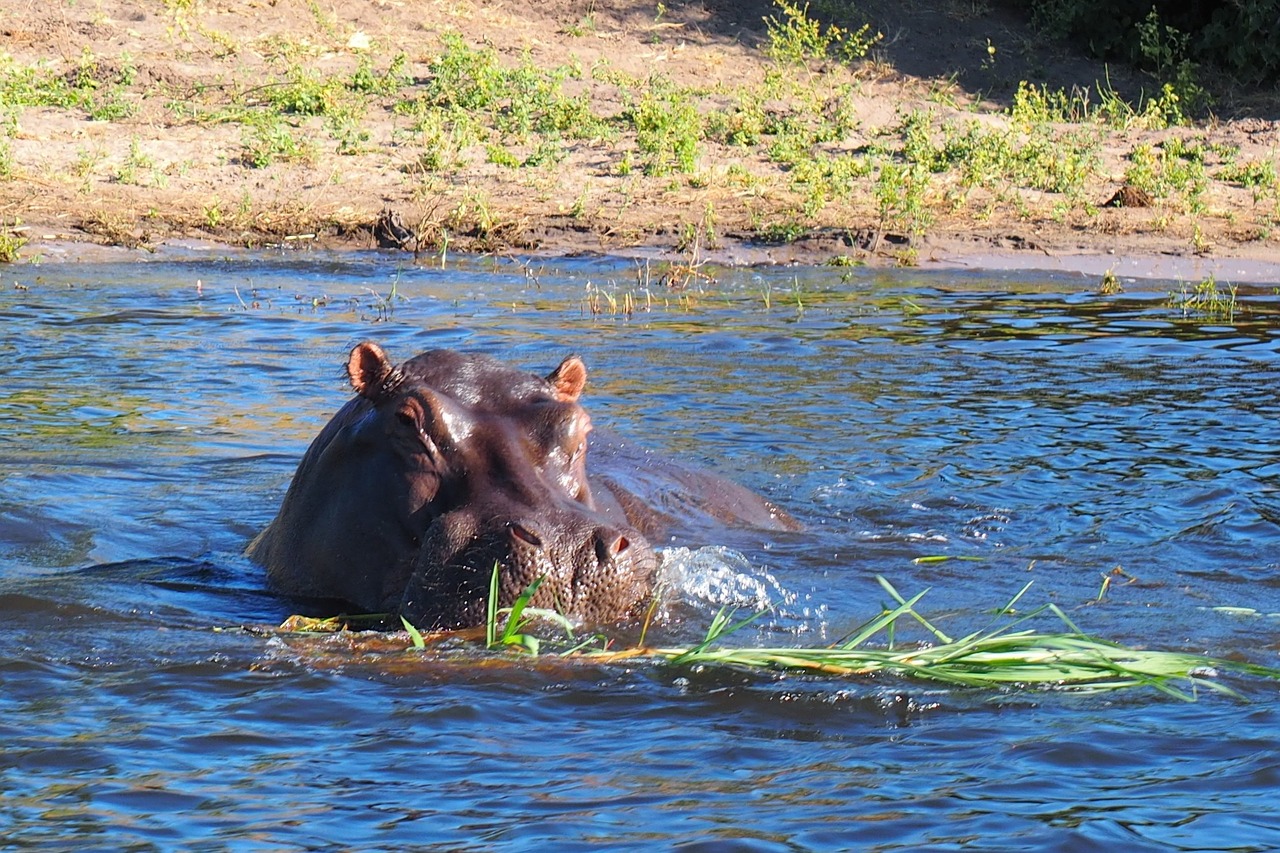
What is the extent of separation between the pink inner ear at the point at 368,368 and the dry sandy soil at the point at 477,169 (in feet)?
27.5

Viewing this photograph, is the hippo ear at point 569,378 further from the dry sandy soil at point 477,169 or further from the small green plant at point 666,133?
the small green plant at point 666,133

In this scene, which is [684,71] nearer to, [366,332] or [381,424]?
[366,332]

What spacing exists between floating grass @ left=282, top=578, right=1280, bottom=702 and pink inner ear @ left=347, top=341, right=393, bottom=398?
3.16ft

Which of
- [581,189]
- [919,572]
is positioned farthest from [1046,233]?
[919,572]

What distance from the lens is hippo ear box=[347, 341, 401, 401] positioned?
4.57 m

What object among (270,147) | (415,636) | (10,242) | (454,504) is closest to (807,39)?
(270,147)

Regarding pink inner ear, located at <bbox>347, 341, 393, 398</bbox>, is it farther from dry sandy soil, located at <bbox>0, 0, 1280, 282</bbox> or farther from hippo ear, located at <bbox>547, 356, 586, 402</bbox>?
dry sandy soil, located at <bbox>0, 0, 1280, 282</bbox>

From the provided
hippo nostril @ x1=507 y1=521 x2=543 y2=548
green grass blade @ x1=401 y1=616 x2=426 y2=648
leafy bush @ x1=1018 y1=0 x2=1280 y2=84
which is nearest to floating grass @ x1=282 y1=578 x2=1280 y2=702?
green grass blade @ x1=401 y1=616 x2=426 y2=648

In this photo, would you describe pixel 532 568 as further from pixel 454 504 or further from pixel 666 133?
pixel 666 133

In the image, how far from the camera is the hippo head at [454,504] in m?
3.97

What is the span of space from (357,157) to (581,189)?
1.90 metres

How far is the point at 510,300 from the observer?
36.2ft

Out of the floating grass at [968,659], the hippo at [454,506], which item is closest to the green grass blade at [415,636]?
the floating grass at [968,659]

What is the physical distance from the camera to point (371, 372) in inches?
181
